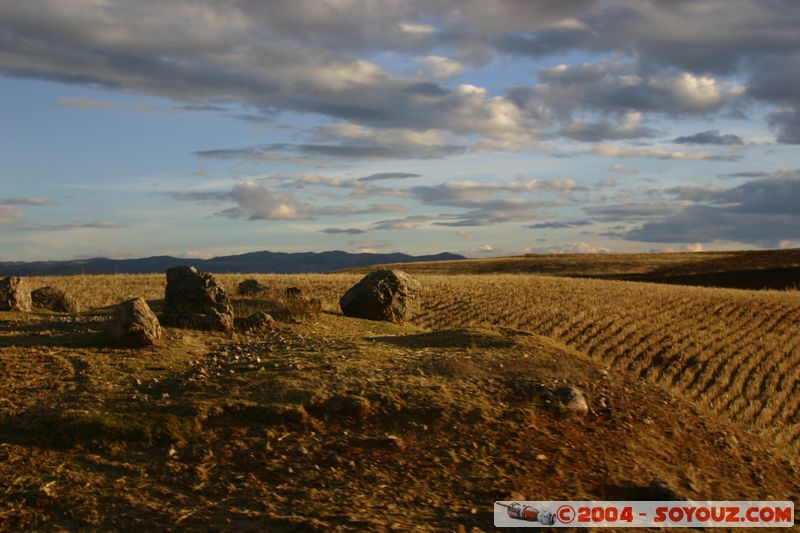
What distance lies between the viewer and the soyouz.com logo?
725cm

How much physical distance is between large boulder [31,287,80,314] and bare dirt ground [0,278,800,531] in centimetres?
648

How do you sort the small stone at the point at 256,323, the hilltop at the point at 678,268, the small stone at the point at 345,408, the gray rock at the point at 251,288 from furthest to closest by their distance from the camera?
1. the hilltop at the point at 678,268
2. the gray rock at the point at 251,288
3. the small stone at the point at 256,323
4. the small stone at the point at 345,408

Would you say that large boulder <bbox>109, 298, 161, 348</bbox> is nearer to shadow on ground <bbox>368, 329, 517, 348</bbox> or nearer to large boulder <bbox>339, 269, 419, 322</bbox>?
shadow on ground <bbox>368, 329, 517, 348</bbox>

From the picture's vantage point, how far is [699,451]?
10375 mm

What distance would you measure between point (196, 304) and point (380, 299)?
650cm

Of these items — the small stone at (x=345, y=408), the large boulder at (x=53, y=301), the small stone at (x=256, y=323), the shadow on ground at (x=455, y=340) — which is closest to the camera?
the small stone at (x=345, y=408)

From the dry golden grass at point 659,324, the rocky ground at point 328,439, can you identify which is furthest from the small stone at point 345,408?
the dry golden grass at point 659,324

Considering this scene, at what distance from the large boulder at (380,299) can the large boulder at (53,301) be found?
313 inches

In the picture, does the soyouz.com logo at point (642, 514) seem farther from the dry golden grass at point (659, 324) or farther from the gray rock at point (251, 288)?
→ the gray rock at point (251, 288)

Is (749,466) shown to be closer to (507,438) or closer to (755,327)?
(507,438)

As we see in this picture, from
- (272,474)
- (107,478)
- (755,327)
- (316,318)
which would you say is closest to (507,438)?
(272,474)

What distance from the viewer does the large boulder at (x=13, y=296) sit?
16938mm

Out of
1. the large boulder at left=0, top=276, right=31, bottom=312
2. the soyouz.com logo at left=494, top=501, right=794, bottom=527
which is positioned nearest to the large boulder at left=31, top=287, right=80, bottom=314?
the large boulder at left=0, top=276, right=31, bottom=312

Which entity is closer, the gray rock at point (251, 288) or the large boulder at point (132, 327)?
the large boulder at point (132, 327)
